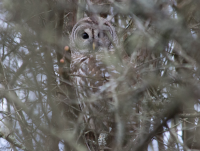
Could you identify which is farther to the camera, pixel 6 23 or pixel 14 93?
pixel 6 23

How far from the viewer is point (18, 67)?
3.07m

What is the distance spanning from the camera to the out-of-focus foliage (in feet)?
5.16

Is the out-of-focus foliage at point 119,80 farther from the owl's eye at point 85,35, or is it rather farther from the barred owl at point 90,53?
the owl's eye at point 85,35

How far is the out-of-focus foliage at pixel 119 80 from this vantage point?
5.16 ft

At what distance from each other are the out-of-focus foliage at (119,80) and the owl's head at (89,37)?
0.86ft

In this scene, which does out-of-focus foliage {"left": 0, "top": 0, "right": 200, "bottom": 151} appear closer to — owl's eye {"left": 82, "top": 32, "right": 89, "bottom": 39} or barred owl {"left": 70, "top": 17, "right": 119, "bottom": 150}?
barred owl {"left": 70, "top": 17, "right": 119, "bottom": 150}

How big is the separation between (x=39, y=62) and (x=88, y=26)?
2.14m

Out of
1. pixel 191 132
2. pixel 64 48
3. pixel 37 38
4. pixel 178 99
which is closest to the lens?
pixel 178 99

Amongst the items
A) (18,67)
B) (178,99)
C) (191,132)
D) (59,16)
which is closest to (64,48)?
(59,16)

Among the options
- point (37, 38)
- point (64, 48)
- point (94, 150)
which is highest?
point (64, 48)

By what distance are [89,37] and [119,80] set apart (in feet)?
8.56

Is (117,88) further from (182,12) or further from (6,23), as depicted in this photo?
(6,23)

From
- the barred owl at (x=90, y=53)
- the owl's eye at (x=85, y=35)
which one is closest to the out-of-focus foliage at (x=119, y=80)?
the barred owl at (x=90, y=53)

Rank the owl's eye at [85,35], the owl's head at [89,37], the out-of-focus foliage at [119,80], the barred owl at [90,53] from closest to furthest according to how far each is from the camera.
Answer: the out-of-focus foliage at [119,80] < the barred owl at [90,53] < the owl's head at [89,37] < the owl's eye at [85,35]
